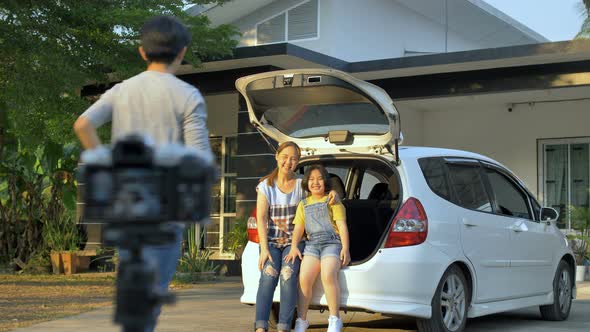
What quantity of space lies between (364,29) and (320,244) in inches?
456

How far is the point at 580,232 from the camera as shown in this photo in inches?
675

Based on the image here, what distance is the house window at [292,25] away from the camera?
18094 millimetres

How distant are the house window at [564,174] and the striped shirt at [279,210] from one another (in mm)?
10942

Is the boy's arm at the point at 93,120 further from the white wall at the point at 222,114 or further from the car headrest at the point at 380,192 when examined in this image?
the white wall at the point at 222,114

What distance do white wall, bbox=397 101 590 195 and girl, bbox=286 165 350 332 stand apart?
1084 centimetres

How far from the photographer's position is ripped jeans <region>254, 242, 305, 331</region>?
747 cm

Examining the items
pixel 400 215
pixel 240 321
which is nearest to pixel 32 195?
pixel 240 321

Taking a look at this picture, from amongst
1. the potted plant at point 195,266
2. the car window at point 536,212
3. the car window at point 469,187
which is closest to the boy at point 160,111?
the car window at point 469,187

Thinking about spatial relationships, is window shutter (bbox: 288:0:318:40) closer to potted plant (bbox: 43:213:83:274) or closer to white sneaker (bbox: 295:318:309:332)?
potted plant (bbox: 43:213:83:274)

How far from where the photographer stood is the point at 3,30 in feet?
36.9

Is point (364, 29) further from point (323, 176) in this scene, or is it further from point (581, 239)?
point (323, 176)

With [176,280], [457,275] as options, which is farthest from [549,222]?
[176,280]

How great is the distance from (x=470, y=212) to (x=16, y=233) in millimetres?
11426

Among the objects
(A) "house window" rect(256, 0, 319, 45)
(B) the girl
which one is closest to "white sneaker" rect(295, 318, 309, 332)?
(B) the girl
